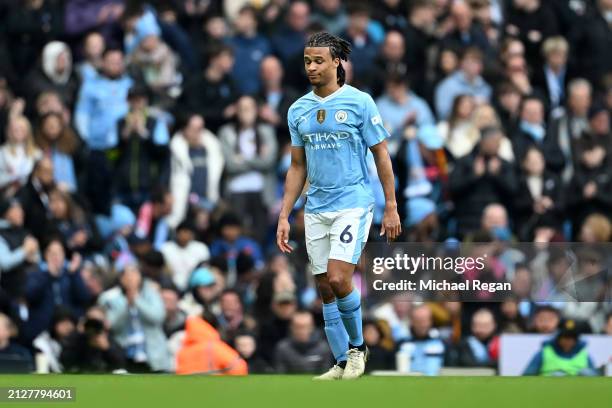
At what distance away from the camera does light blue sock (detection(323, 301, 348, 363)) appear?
11.6 m

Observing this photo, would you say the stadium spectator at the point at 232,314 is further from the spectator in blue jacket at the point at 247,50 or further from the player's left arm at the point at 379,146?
the player's left arm at the point at 379,146

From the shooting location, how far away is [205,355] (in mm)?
13977

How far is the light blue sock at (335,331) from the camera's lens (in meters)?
11.6

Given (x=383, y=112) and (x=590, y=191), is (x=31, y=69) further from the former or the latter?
(x=590, y=191)

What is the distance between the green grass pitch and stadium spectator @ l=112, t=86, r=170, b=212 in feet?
25.5

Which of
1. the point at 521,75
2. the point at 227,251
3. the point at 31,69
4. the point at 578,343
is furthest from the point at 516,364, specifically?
the point at 31,69

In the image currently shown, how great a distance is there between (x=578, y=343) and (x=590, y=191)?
15.1 feet

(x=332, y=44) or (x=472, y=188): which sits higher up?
(x=332, y=44)

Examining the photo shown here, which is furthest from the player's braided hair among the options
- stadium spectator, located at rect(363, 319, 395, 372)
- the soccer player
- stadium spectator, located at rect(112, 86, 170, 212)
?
stadium spectator, located at rect(112, 86, 170, 212)

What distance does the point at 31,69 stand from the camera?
1967 cm

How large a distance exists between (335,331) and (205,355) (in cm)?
258

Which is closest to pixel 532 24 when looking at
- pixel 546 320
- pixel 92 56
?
pixel 92 56

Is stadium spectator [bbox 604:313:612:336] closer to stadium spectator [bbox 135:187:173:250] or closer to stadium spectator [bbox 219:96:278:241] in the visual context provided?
stadium spectator [bbox 219:96:278:241]

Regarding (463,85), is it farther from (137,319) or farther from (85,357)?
(85,357)
